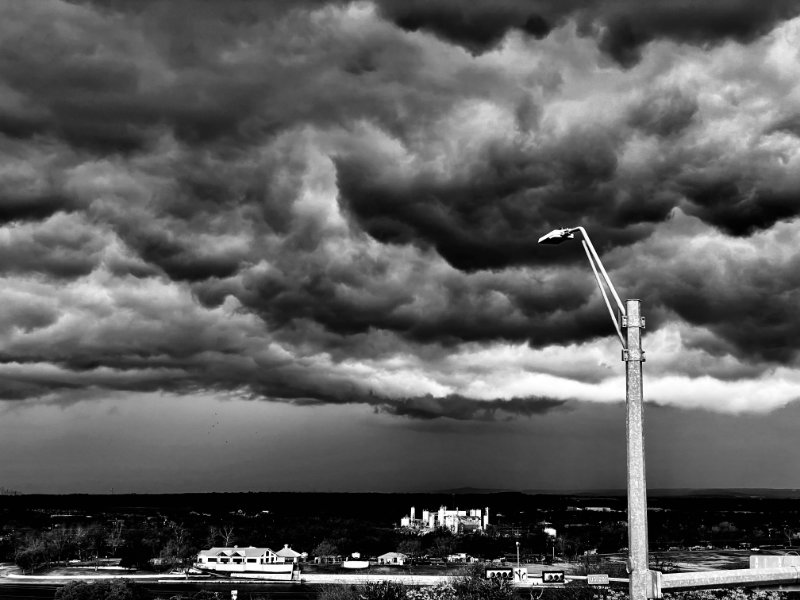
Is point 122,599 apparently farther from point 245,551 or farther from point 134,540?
point 134,540

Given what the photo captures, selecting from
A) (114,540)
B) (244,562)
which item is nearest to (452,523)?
(114,540)

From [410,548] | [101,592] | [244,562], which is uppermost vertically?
[101,592]

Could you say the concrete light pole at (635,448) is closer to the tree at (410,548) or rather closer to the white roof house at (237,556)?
the white roof house at (237,556)

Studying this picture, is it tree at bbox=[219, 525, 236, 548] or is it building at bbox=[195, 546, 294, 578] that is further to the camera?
tree at bbox=[219, 525, 236, 548]

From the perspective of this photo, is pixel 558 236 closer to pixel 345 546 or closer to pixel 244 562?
pixel 244 562

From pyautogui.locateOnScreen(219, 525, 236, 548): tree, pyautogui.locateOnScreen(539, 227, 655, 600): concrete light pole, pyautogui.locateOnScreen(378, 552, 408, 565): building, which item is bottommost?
pyautogui.locateOnScreen(219, 525, 236, 548): tree

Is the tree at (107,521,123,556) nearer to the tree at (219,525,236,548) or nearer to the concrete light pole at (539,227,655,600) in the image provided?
the tree at (219,525,236,548)

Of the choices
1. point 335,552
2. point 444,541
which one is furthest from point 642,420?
point 444,541

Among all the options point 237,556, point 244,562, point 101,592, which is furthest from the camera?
point 237,556

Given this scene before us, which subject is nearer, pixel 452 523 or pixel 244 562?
pixel 244 562

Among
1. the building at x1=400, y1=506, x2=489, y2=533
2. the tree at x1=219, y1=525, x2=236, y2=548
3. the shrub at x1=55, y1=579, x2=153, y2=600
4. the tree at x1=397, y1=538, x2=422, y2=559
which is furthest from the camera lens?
the building at x1=400, y1=506, x2=489, y2=533

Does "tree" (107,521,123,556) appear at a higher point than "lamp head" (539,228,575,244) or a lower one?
lower

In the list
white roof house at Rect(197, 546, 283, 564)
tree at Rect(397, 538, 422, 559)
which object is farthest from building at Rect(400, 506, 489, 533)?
white roof house at Rect(197, 546, 283, 564)

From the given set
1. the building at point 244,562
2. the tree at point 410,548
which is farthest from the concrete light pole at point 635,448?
the tree at point 410,548
